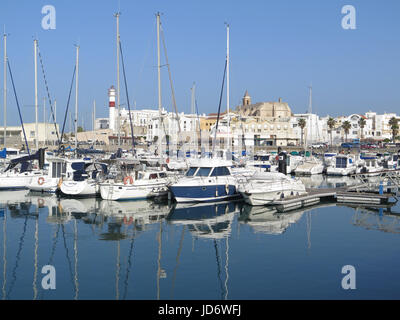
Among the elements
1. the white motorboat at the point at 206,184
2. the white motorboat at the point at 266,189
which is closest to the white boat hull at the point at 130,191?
the white motorboat at the point at 206,184

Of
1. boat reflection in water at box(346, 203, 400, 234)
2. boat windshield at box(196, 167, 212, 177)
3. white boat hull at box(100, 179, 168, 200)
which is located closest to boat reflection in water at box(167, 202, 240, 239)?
boat windshield at box(196, 167, 212, 177)

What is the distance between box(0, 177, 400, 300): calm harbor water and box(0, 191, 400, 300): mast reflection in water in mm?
38

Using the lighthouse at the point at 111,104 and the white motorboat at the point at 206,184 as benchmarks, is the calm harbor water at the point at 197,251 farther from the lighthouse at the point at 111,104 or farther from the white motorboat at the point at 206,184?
the lighthouse at the point at 111,104

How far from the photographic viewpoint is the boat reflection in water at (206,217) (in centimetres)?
2183

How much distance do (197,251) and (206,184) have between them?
1040cm

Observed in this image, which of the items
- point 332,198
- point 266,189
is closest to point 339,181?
point 332,198

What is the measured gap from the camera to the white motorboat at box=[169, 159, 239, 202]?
1107 inches

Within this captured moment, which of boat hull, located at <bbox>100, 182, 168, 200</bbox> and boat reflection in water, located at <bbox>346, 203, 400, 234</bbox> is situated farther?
boat hull, located at <bbox>100, 182, 168, 200</bbox>

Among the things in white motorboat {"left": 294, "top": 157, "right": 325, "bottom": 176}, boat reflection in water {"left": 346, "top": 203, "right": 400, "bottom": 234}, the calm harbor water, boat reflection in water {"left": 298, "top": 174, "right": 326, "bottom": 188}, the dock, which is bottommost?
the calm harbor water

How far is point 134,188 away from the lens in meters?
29.8

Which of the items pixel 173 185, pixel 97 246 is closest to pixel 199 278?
pixel 97 246

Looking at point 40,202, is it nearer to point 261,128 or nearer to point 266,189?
point 266,189

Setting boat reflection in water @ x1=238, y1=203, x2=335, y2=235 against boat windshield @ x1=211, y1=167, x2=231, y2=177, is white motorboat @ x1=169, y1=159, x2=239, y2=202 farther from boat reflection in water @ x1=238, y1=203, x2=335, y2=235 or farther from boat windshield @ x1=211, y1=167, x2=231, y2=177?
boat reflection in water @ x1=238, y1=203, x2=335, y2=235
